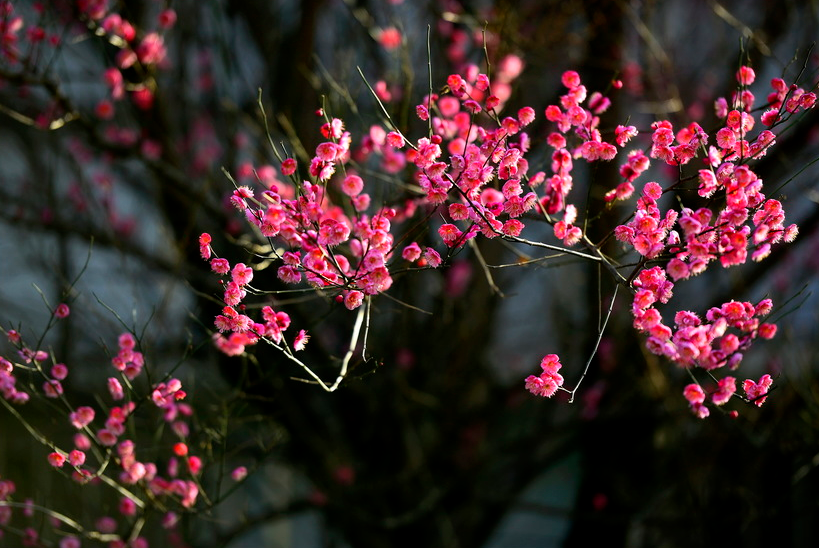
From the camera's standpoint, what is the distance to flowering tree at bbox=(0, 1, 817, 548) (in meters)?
2.01

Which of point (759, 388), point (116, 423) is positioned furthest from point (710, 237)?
point (116, 423)

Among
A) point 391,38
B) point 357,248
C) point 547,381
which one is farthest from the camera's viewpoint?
point 391,38

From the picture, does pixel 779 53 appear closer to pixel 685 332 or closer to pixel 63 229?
pixel 685 332

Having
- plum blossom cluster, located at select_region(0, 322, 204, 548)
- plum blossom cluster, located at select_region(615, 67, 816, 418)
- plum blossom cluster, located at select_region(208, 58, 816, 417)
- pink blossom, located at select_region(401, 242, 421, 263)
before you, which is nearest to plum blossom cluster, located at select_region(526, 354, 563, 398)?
plum blossom cluster, located at select_region(208, 58, 816, 417)

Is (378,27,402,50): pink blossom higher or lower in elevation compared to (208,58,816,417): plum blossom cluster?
lower

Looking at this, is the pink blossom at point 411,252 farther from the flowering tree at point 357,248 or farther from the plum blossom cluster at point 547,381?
the plum blossom cluster at point 547,381

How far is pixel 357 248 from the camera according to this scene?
2.14 metres

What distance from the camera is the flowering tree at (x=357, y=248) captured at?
201 centimetres

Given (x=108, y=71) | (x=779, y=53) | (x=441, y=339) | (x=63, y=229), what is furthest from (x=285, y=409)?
(x=779, y=53)

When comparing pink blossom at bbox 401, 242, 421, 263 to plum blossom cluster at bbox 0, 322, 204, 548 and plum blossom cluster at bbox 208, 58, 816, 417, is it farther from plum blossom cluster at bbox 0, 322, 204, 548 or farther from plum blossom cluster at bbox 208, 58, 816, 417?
plum blossom cluster at bbox 0, 322, 204, 548

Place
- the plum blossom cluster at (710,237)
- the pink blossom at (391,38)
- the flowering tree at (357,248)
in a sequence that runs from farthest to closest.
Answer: the pink blossom at (391,38) < the flowering tree at (357,248) < the plum blossom cluster at (710,237)

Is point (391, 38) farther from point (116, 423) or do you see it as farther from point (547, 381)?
point (547, 381)

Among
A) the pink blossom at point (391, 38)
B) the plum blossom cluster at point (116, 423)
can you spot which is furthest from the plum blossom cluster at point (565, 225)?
the pink blossom at point (391, 38)

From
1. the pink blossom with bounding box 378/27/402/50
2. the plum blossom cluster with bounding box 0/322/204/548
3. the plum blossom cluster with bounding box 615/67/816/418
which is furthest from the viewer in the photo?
the pink blossom with bounding box 378/27/402/50
